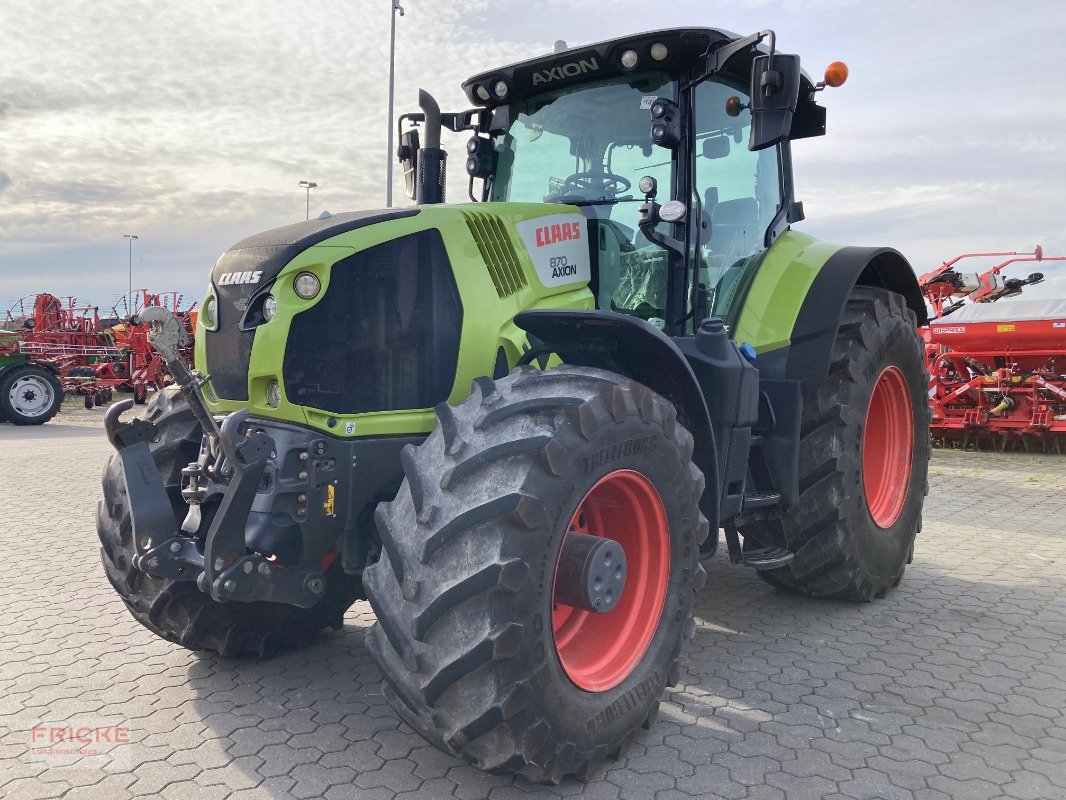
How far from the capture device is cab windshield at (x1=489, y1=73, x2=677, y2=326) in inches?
157

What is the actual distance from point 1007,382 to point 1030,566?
19.4 ft

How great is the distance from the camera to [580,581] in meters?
2.79

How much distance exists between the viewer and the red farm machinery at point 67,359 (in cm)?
1636

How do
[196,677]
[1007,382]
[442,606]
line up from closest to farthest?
[442,606], [196,677], [1007,382]

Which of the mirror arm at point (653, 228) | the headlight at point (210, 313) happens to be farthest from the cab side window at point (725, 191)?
the headlight at point (210, 313)

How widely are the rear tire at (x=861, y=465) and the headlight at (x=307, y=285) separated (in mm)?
2497

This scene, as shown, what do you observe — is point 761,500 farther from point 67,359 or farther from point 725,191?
point 67,359

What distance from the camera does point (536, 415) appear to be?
2.72 m

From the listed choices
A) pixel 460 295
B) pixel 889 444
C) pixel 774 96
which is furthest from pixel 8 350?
pixel 774 96

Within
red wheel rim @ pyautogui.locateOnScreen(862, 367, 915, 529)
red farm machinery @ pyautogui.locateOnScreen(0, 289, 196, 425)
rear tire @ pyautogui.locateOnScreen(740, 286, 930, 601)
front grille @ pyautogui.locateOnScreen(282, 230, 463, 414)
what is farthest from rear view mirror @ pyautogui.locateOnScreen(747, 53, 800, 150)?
red farm machinery @ pyautogui.locateOnScreen(0, 289, 196, 425)

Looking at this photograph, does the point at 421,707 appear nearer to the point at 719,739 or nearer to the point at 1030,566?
the point at 719,739

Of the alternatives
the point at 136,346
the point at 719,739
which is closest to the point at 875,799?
the point at 719,739

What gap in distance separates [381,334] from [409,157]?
1.80 m

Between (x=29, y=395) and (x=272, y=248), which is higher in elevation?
(x=272, y=248)
